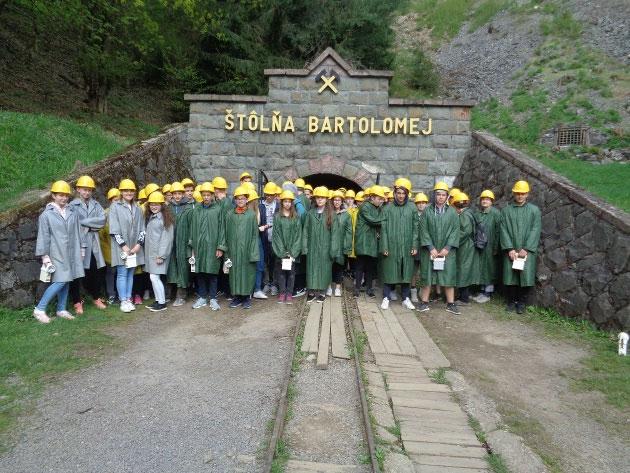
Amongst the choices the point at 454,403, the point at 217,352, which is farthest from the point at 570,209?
the point at 217,352

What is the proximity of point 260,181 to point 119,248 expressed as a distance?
18.5 ft

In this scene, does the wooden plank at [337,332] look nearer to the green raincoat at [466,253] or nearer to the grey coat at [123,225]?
the green raincoat at [466,253]

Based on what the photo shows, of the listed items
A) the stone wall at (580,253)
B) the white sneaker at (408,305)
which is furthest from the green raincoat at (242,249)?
the stone wall at (580,253)

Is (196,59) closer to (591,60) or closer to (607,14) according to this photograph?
(591,60)

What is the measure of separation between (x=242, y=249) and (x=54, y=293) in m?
2.84

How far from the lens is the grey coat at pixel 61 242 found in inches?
272

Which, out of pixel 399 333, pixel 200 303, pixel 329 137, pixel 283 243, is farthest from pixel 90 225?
pixel 329 137

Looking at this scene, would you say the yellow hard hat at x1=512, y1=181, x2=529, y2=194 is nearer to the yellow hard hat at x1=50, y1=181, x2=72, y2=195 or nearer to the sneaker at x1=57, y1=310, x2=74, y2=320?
the yellow hard hat at x1=50, y1=181, x2=72, y2=195

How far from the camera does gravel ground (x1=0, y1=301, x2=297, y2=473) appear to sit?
3.91 meters

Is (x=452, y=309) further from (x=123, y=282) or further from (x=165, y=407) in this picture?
(x=123, y=282)

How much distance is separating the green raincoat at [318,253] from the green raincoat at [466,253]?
2.30 m

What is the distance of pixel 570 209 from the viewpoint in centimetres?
→ 830

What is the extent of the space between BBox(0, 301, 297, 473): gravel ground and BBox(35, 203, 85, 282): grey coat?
3.99 ft

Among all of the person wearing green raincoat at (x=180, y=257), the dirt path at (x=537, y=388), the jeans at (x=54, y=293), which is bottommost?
the dirt path at (x=537, y=388)
